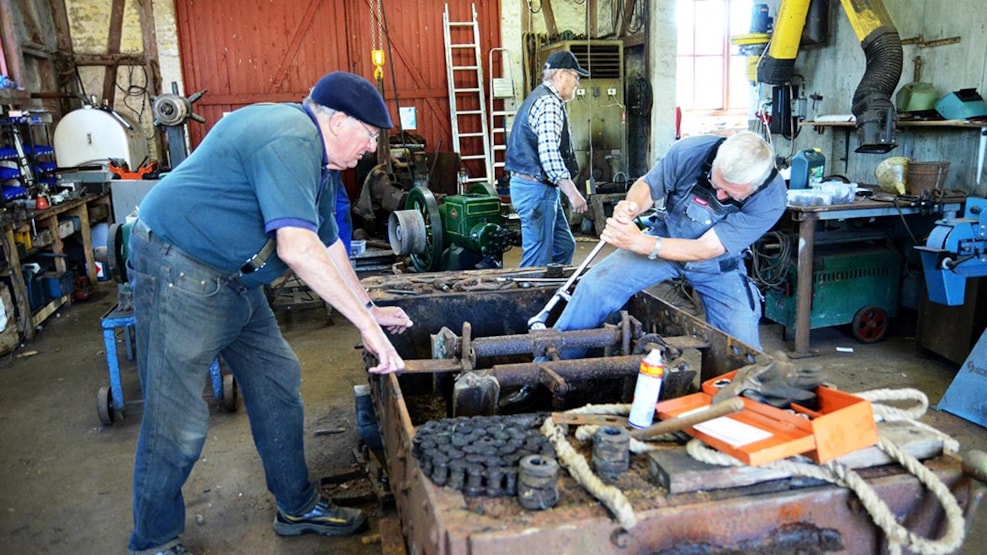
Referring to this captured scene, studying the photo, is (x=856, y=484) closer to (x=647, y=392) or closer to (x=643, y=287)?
(x=647, y=392)

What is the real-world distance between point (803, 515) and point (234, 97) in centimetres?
884

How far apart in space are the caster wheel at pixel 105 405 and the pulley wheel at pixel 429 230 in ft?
8.39

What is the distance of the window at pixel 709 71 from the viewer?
1204cm

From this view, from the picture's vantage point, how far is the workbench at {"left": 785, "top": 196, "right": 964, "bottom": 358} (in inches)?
170

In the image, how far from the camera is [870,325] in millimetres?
4871

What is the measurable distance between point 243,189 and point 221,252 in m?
0.21

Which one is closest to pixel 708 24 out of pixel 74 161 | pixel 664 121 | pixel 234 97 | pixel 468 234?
pixel 664 121

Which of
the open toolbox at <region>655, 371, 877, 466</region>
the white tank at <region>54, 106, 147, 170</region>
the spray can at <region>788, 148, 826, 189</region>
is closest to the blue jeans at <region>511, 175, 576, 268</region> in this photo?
the spray can at <region>788, 148, 826, 189</region>

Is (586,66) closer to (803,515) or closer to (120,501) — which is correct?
(120,501)

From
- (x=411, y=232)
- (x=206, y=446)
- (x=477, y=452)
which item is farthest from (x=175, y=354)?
(x=411, y=232)

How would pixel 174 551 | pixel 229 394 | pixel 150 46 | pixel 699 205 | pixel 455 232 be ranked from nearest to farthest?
pixel 174 551, pixel 699 205, pixel 229 394, pixel 455 232, pixel 150 46

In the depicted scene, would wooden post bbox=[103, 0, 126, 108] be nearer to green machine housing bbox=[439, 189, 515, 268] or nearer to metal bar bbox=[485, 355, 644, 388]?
green machine housing bbox=[439, 189, 515, 268]

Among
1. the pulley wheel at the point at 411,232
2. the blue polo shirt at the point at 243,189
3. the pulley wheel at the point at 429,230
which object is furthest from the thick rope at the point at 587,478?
the pulley wheel at the point at 429,230

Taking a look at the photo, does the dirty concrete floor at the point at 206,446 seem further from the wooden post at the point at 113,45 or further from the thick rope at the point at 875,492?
the wooden post at the point at 113,45
